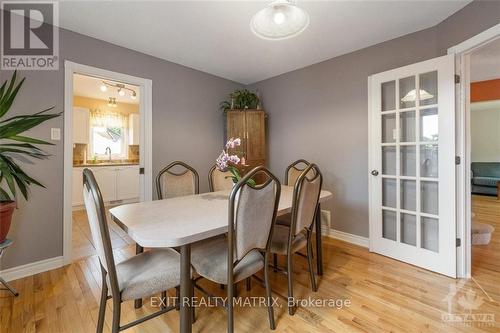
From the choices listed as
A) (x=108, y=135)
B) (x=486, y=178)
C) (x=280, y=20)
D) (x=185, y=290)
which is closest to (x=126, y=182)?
(x=108, y=135)

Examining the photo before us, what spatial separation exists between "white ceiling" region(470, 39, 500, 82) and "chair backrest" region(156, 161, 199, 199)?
3390mm

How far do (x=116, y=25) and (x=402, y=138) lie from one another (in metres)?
3.04

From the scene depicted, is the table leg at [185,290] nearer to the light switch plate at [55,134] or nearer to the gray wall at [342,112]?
the light switch plate at [55,134]

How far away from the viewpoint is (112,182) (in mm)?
4887

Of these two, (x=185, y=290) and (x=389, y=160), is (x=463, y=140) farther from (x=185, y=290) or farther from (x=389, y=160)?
(x=185, y=290)

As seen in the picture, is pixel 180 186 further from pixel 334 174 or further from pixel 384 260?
pixel 384 260

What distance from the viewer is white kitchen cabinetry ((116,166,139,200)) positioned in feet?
16.4

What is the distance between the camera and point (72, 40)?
230 cm

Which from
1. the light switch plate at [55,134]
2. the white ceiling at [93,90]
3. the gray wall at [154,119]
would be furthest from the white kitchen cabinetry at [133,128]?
the light switch plate at [55,134]

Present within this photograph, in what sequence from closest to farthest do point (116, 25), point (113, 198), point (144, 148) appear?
point (116, 25)
point (144, 148)
point (113, 198)

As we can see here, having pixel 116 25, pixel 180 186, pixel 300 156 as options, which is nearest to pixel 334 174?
pixel 300 156

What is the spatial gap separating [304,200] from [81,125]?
5135mm

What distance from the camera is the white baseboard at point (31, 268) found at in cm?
203

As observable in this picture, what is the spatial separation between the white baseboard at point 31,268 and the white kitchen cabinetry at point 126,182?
2.87 m
